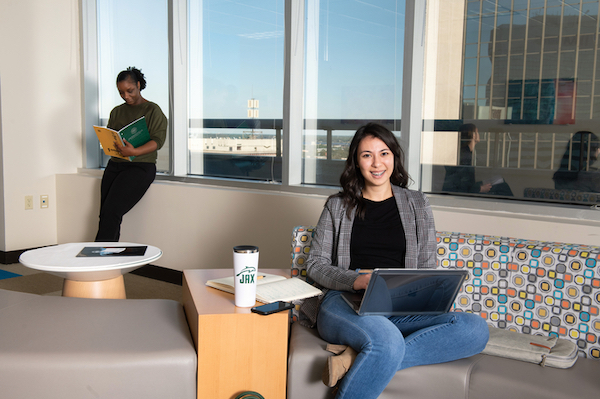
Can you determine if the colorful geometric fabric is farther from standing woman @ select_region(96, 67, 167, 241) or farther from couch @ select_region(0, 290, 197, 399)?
standing woman @ select_region(96, 67, 167, 241)

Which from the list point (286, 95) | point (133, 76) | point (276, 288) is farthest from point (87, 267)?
point (133, 76)

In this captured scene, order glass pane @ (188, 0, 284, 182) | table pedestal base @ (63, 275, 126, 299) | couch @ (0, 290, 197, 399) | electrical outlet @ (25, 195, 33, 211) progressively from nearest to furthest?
couch @ (0, 290, 197, 399), table pedestal base @ (63, 275, 126, 299), glass pane @ (188, 0, 284, 182), electrical outlet @ (25, 195, 33, 211)

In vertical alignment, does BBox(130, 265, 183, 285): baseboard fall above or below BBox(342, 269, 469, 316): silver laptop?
below

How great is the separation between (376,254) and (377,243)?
1.7 inches

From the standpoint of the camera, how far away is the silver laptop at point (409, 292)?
159 cm

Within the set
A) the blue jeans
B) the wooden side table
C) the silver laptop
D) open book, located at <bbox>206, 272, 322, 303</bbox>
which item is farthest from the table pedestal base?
the silver laptop

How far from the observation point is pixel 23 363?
5.08 ft

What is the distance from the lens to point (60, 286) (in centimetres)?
376

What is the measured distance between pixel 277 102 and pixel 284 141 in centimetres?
30

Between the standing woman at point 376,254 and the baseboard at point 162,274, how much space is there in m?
2.14

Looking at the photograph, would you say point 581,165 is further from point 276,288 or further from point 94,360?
point 94,360

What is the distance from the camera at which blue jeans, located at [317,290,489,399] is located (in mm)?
1556

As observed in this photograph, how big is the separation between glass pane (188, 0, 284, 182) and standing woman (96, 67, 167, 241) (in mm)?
370

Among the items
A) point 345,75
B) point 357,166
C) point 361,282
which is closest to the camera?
point 361,282
